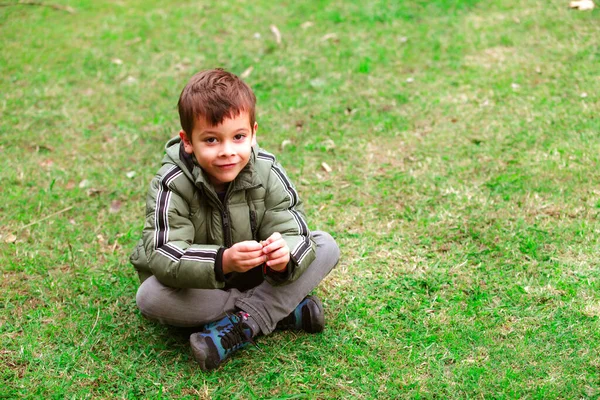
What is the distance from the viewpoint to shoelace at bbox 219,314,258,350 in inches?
107

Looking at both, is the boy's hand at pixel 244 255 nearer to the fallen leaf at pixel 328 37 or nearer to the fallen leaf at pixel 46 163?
the fallen leaf at pixel 46 163

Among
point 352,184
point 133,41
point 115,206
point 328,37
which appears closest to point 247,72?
point 328,37

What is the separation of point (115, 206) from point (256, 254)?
1.74 metres

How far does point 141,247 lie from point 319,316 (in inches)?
31.9

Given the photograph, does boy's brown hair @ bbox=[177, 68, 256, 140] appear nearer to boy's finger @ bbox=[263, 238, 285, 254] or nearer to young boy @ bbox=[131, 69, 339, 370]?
young boy @ bbox=[131, 69, 339, 370]

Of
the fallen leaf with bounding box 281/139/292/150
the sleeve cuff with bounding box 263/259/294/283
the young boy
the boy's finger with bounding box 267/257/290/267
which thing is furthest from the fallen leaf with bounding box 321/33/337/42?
the boy's finger with bounding box 267/257/290/267

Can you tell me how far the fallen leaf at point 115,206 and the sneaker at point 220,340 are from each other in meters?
1.39

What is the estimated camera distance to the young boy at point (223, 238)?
8.46 feet

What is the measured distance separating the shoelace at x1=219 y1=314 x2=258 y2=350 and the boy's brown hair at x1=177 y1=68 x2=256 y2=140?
2.58ft

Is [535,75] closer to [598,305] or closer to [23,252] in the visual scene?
[598,305]

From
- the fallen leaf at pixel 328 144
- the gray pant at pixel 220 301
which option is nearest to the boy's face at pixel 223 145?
the gray pant at pixel 220 301

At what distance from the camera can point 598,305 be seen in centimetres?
297

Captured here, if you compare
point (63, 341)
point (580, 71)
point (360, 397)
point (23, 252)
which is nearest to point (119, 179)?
point (23, 252)

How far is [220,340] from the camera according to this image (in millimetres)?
2715
